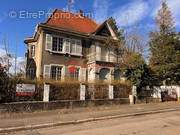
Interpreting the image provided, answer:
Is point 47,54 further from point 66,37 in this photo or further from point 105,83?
point 105,83

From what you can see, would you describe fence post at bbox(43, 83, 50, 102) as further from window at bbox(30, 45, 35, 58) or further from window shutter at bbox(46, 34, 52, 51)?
window at bbox(30, 45, 35, 58)

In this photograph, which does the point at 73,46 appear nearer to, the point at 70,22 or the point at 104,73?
the point at 70,22

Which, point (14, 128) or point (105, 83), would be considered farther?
point (105, 83)

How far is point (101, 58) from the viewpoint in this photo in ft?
56.0

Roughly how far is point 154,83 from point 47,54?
1167 cm

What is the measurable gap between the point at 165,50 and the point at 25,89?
15059 mm

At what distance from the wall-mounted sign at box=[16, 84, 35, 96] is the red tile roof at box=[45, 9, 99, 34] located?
8.82m

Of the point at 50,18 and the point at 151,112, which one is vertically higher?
the point at 50,18

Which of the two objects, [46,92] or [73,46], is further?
[73,46]

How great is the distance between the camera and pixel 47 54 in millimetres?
14305

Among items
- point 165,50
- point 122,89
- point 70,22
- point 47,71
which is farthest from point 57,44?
point 165,50

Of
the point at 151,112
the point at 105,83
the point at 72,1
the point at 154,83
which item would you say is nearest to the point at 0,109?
the point at 105,83

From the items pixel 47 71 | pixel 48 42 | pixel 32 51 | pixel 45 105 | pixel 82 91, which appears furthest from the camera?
pixel 32 51

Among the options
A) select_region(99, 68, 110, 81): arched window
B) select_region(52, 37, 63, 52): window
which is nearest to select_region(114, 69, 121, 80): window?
select_region(99, 68, 110, 81): arched window
